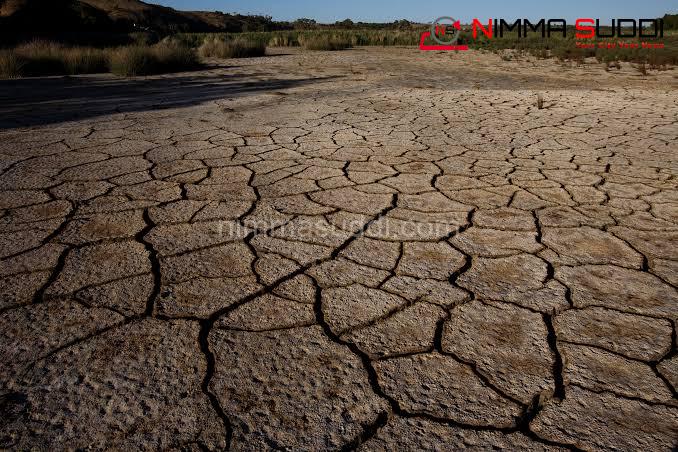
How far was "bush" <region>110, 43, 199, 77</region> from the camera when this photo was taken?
23.4 feet

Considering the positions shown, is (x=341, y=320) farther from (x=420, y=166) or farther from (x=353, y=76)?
(x=353, y=76)

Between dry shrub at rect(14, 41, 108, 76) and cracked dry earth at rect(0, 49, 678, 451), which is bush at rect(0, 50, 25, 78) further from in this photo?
cracked dry earth at rect(0, 49, 678, 451)

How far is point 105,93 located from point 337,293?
5015mm

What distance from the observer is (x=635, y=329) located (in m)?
1.24

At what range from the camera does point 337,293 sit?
1.40 m

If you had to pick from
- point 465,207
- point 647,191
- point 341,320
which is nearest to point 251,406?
point 341,320

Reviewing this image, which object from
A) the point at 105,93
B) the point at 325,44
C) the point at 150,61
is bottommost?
the point at 105,93

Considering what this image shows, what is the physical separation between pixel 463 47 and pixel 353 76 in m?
8.78

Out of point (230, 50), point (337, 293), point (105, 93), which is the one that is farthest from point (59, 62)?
point (337, 293)

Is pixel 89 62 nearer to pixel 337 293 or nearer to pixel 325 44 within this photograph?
pixel 325 44

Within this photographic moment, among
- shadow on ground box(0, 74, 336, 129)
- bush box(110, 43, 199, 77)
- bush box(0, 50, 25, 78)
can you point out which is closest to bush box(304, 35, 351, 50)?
bush box(110, 43, 199, 77)

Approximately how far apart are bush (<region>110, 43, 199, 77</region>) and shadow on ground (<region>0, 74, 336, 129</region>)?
41cm

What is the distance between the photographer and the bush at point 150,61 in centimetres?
712

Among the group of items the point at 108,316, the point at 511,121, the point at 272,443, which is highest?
the point at 511,121
